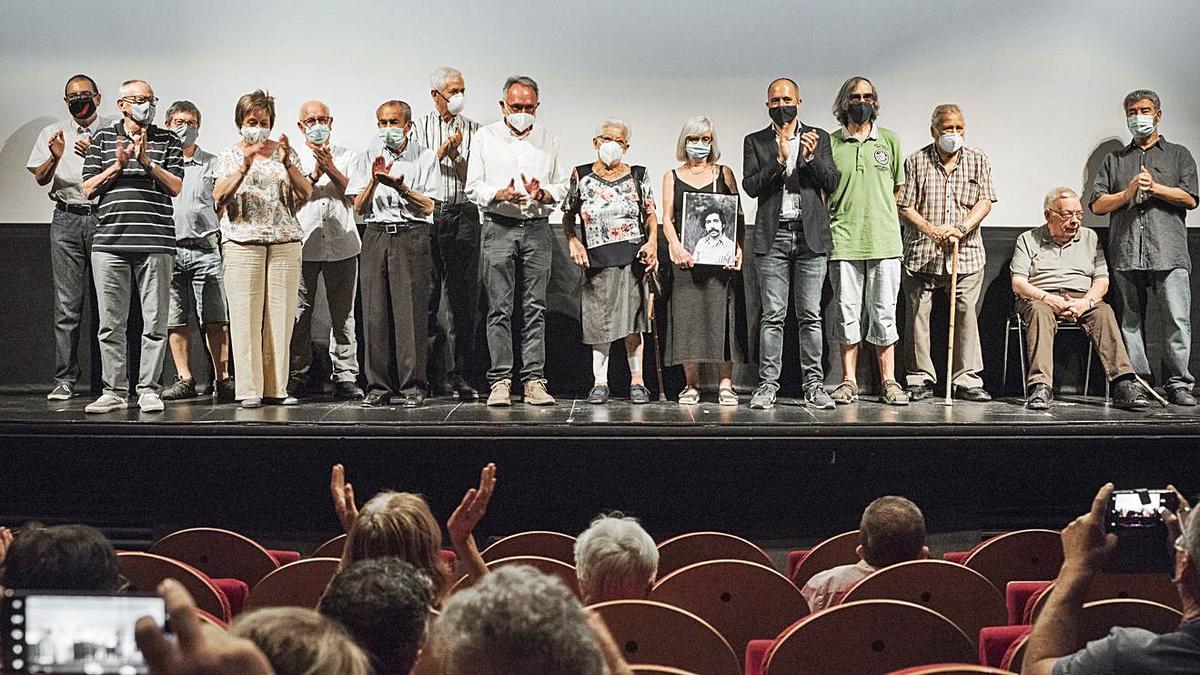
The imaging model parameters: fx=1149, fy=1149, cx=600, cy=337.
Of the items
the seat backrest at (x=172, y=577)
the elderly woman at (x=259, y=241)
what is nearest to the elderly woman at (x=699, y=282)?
the elderly woman at (x=259, y=241)

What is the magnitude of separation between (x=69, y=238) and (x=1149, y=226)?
18.3ft

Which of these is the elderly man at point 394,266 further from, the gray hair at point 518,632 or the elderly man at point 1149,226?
the gray hair at point 518,632

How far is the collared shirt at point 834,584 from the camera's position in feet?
10.0

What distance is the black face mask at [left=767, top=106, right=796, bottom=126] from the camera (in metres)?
5.46

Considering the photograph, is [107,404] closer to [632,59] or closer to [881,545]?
[632,59]

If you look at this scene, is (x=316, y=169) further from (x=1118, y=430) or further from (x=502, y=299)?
(x=1118, y=430)

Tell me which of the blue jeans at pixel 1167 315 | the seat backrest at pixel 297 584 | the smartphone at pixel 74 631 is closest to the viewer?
the smartphone at pixel 74 631

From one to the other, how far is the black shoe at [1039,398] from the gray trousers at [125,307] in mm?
4156

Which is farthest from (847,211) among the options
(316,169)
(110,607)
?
(110,607)

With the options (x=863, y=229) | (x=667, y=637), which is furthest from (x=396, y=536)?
(x=863, y=229)

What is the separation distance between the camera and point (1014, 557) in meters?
3.55

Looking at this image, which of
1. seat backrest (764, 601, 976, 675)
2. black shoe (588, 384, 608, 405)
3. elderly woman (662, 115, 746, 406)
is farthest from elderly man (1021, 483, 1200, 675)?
black shoe (588, 384, 608, 405)

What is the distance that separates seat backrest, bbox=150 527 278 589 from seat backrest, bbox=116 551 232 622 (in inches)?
21.3

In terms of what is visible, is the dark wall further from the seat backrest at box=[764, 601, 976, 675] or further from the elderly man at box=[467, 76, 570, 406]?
the seat backrest at box=[764, 601, 976, 675]
